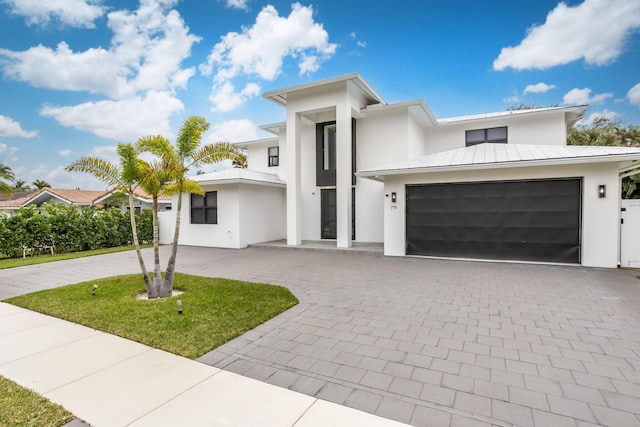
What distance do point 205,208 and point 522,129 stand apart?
46.6 ft

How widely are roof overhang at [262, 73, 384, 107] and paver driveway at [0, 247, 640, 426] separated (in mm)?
7756

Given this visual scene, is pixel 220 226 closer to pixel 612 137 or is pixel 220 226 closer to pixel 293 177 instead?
pixel 293 177

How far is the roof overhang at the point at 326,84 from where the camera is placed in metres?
11.4

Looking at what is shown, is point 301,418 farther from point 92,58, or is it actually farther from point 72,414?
point 92,58

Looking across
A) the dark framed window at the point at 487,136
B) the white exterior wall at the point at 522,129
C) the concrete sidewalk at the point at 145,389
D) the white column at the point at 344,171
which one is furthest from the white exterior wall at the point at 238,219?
the dark framed window at the point at 487,136

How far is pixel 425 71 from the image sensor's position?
62.7ft

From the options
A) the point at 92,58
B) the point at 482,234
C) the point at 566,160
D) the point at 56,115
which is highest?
the point at 92,58

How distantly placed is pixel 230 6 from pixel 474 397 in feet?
51.2

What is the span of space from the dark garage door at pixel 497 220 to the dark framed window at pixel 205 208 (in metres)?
8.27

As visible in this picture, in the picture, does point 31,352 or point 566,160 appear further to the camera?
point 566,160

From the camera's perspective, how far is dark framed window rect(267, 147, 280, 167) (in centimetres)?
1659

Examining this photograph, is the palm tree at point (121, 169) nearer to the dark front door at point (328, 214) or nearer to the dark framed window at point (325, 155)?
the dark framed window at point (325, 155)

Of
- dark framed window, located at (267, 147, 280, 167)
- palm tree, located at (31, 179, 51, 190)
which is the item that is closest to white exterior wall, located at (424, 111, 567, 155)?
dark framed window, located at (267, 147, 280, 167)

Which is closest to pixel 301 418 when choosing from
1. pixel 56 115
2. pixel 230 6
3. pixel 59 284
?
pixel 59 284
